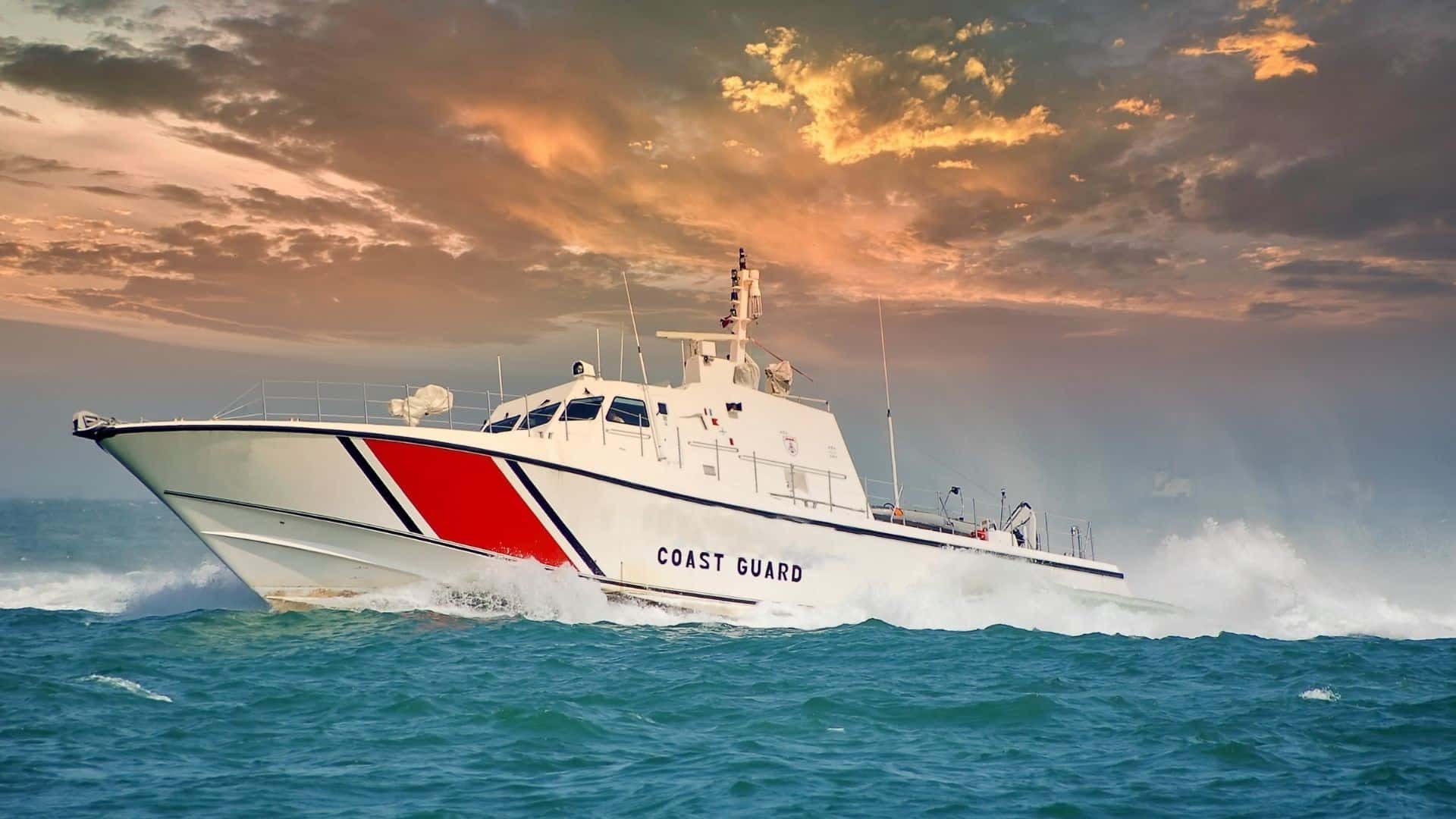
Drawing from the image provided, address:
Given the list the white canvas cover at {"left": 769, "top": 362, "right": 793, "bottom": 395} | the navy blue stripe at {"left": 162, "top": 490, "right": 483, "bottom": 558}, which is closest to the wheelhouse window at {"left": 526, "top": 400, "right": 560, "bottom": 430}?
the navy blue stripe at {"left": 162, "top": 490, "right": 483, "bottom": 558}

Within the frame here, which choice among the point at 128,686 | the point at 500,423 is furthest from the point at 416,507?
the point at 128,686

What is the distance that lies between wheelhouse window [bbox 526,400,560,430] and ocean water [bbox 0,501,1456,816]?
9.14 feet

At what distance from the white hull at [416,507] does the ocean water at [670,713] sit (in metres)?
0.48

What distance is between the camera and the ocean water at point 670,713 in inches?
308

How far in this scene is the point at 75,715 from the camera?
978cm

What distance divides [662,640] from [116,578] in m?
15.6

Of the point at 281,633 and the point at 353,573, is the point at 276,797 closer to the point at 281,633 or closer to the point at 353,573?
the point at 281,633

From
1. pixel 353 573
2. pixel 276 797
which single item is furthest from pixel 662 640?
pixel 276 797

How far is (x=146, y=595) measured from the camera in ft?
59.6

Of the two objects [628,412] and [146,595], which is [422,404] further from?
[146,595]

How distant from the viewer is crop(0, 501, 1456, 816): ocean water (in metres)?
7.82

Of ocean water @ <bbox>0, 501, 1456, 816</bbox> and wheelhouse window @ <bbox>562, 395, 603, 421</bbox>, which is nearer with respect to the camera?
Answer: ocean water @ <bbox>0, 501, 1456, 816</bbox>

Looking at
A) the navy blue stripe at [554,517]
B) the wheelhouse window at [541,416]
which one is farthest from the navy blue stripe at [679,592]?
the wheelhouse window at [541,416]

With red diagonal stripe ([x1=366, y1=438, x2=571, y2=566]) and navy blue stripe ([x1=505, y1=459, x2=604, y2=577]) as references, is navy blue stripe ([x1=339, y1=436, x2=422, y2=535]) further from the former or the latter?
navy blue stripe ([x1=505, y1=459, x2=604, y2=577])
